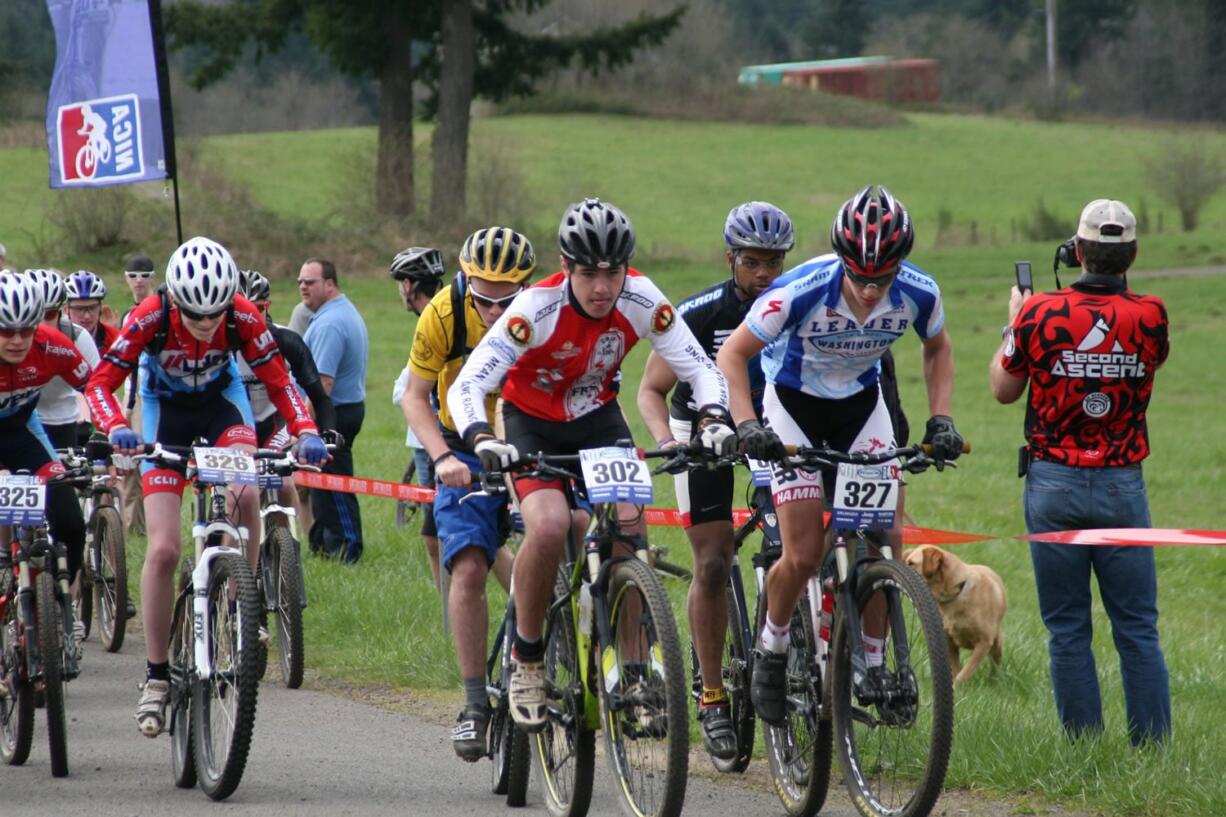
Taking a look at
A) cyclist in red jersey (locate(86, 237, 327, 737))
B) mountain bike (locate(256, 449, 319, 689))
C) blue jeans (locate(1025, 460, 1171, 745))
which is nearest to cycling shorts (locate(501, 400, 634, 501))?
cyclist in red jersey (locate(86, 237, 327, 737))

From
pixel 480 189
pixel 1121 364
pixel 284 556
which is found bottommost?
pixel 284 556

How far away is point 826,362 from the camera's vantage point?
6.39 meters

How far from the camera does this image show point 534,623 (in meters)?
6.18

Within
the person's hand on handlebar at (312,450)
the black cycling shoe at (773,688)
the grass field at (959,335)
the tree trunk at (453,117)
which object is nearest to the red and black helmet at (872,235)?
the black cycling shoe at (773,688)

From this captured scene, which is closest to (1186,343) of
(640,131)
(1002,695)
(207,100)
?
(1002,695)

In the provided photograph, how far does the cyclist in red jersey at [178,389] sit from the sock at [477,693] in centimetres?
129

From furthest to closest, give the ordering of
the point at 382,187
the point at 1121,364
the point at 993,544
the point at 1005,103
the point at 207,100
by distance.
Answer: the point at 1005,103, the point at 207,100, the point at 382,187, the point at 993,544, the point at 1121,364

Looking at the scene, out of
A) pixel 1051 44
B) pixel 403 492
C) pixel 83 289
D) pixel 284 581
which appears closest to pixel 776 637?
pixel 284 581

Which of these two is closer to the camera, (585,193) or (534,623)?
(534,623)

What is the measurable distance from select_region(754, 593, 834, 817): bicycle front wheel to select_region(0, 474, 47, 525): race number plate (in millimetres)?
3143

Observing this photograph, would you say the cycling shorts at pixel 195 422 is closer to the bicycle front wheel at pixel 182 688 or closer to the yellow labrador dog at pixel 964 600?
the bicycle front wheel at pixel 182 688

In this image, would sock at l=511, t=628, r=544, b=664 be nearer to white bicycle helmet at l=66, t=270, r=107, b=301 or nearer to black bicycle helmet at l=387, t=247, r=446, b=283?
black bicycle helmet at l=387, t=247, r=446, b=283

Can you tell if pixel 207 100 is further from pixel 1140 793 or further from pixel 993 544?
pixel 1140 793

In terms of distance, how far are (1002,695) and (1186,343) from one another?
81.7 feet
